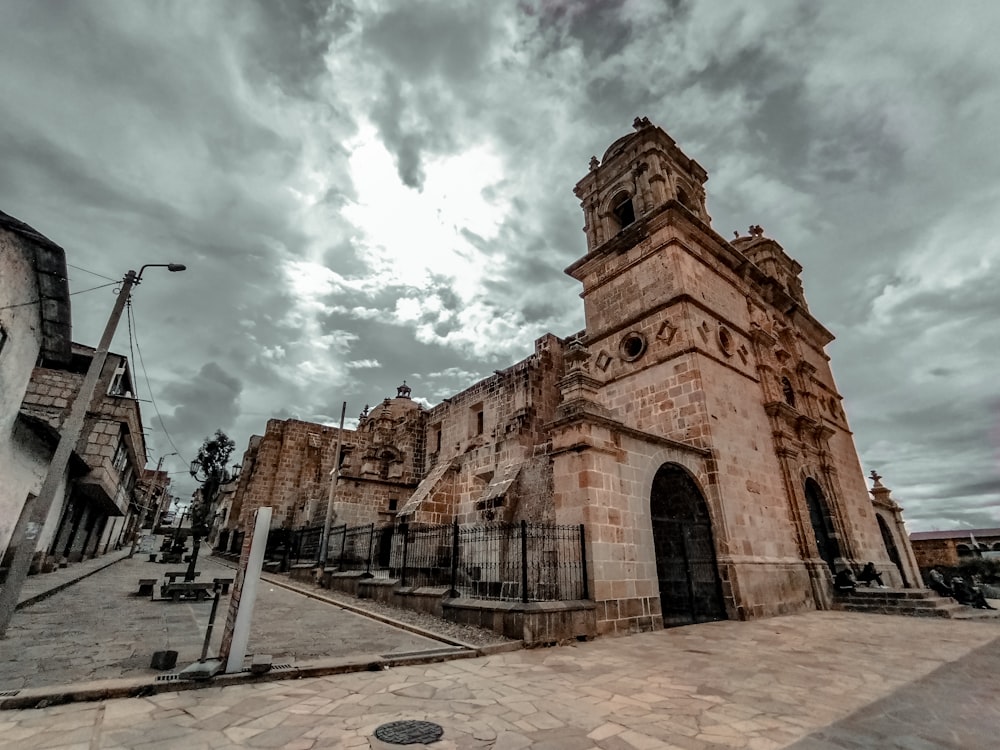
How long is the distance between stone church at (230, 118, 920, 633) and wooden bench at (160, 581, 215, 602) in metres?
5.25

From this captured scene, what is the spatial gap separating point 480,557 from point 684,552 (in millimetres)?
5209

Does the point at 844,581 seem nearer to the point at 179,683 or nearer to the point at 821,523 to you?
the point at 821,523

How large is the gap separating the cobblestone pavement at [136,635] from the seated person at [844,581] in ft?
41.2

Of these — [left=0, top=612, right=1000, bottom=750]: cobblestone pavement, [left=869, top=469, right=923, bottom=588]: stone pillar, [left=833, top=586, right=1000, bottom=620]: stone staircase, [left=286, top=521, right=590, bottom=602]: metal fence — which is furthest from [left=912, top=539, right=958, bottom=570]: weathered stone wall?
[left=286, top=521, right=590, bottom=602]: metal fence

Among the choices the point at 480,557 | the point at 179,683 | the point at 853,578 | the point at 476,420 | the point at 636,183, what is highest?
the point at 636,183

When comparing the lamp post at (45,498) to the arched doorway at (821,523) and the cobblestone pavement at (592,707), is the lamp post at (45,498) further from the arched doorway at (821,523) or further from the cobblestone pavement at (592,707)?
the arched doorway at (821,523)

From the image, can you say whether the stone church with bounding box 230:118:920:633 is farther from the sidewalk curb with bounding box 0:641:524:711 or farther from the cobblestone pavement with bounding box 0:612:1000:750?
the sidewalk curb with bounding box 0:641:524:711

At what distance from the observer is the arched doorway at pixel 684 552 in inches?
382

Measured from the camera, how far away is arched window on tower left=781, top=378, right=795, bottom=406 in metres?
15.5

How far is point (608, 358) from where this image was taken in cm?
1377

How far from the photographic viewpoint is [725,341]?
13125 mm

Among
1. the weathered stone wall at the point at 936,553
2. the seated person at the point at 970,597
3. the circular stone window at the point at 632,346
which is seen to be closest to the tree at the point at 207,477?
the circular stone window at the point at 632,346

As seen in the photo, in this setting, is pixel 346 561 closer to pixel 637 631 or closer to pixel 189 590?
pixel 189 590

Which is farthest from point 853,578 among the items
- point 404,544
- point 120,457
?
point 120,457
